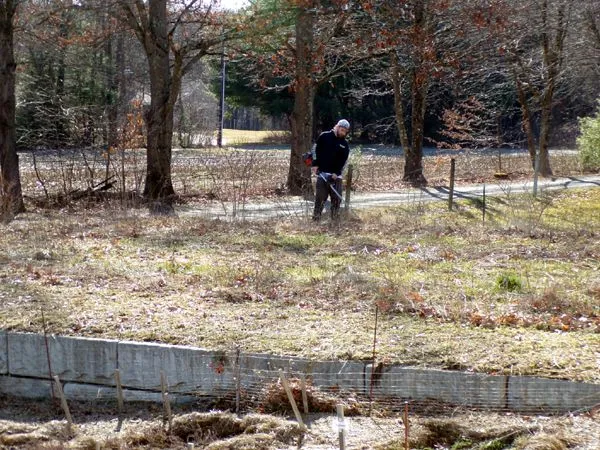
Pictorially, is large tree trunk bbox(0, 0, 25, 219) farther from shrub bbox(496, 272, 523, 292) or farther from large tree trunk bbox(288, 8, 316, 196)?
shrub bbox(496, 272, 523, 292)

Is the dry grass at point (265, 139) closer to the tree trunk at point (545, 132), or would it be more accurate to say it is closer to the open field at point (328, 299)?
the tree trunk at point (545, 132)

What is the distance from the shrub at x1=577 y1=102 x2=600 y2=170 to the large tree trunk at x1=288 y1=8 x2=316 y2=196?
27.1 ft

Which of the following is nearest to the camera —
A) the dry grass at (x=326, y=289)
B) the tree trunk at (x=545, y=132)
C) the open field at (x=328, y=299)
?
the open field at (x=328, y=299)

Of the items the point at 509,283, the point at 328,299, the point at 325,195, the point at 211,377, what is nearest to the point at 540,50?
the point at 325,195

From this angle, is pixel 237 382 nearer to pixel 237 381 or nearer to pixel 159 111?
pixel 237 381

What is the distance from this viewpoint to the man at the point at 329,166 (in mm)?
13438

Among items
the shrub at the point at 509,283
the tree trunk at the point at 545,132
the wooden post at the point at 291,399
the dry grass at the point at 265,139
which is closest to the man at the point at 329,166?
the shrub at the point at 509,283

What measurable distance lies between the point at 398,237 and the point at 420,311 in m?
4.44

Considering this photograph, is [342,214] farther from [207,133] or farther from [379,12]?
[207,133]

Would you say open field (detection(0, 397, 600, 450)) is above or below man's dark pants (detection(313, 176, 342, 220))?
below

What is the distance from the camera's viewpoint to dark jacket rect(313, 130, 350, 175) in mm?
13477

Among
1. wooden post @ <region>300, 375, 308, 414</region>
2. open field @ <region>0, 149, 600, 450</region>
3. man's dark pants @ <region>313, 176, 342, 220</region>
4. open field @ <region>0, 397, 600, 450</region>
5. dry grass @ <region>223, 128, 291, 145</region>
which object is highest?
dry grass @ <region>223, 128, 291, 145</region>

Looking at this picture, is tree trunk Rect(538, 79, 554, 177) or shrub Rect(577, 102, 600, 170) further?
tree trunk Rect(538, 79, 554, 177)

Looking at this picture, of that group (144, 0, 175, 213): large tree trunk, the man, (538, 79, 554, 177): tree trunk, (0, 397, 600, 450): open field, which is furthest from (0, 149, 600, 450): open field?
(538, 79, 554, 177): tree trunk
